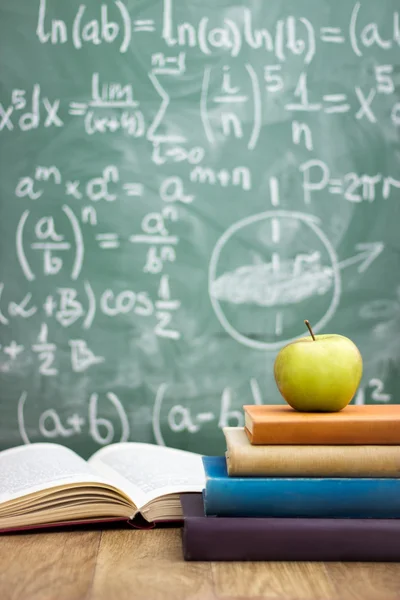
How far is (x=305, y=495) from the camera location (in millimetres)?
919

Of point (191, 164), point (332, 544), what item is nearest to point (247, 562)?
point (332, 544)

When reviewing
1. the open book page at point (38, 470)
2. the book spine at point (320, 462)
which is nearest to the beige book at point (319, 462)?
the book spine at point (320, 462)

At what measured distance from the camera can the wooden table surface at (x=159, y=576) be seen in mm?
799

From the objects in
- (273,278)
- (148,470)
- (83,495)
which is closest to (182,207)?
(273,278)

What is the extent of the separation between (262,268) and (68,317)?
1.68ft

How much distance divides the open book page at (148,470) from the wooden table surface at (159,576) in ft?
0.31

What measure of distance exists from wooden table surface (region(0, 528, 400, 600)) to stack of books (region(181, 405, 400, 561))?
22 mm

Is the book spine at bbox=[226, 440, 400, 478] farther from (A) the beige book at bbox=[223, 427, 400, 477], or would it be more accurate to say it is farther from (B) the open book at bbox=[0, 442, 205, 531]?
(B) the open book at bbox=[0, 442, 205, 531]

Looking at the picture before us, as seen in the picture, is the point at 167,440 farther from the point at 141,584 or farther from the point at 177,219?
the point at 141,584

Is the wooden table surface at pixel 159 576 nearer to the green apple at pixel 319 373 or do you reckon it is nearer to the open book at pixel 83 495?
the open book at pixel 83 495

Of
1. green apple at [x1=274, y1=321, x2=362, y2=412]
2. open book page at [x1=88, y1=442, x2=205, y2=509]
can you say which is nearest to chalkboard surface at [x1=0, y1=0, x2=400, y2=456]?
open book page at [x1=88, y1=442, x2=205, y2=509]

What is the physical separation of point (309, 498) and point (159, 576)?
0.76ft

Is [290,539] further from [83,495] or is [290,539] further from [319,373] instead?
[83,495]

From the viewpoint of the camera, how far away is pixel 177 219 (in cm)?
168
